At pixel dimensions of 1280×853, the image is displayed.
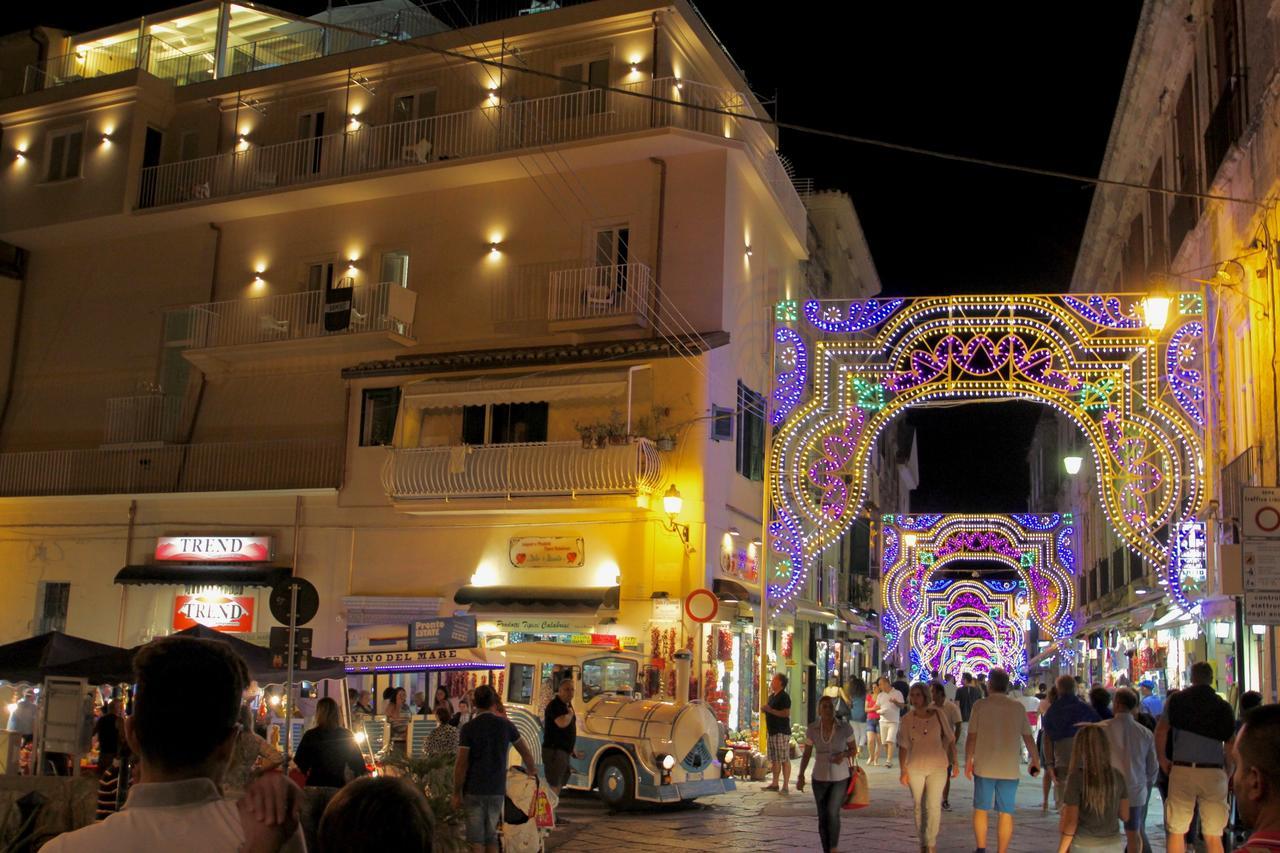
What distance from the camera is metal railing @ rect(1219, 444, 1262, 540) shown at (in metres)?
17.1

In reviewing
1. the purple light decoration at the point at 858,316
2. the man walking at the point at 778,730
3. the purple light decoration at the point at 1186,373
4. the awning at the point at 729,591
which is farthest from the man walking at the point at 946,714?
the purple light decoration at the point at 858,316

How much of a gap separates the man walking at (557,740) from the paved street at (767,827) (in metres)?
0.67

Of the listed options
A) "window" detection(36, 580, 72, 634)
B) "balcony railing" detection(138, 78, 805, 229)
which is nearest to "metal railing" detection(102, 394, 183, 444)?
"window" detection(36, 580, 72, 634)

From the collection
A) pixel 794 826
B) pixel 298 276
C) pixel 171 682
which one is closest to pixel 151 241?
pixel 298 276

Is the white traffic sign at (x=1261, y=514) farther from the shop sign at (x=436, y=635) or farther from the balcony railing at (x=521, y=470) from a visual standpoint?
the balcony railing at (x=521, y=470)

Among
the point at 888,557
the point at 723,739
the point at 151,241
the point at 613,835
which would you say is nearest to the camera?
the point at 613,835

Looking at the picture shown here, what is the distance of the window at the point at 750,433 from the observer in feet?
85.8

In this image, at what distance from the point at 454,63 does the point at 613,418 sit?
878cm

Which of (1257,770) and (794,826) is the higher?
(1257,770)

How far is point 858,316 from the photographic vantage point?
855 inches

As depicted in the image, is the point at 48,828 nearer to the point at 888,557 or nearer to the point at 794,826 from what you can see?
the point at 794,826

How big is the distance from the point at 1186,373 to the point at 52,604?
24034 mm

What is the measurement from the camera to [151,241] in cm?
3000

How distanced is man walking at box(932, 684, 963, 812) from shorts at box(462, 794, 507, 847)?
470 centimetres
